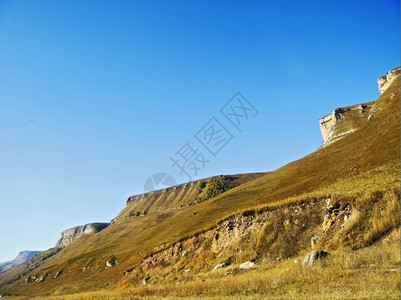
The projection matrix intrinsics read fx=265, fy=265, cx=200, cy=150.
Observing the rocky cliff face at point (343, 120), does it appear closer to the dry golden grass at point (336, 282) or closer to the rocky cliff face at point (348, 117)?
the rocky cliff face at point (348, 117)

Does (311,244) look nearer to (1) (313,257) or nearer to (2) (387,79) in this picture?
(1) (313,257)

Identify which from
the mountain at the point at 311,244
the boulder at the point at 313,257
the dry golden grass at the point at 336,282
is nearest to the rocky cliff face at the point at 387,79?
the mountain at the point at 311,244

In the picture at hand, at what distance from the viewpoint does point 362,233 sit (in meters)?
23.7

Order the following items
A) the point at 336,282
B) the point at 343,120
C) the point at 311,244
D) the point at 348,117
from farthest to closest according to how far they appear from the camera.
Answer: the point at 348,117 < the point at 343,120 < the point at 311,244 < the point at 336,282

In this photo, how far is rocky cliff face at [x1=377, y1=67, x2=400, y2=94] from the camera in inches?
5704

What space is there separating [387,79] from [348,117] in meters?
34.0

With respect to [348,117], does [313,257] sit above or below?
below

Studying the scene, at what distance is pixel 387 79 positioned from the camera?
15212cm

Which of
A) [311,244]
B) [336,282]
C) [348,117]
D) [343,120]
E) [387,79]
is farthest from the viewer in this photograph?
[387,79]

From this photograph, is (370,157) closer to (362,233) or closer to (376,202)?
(376,202)

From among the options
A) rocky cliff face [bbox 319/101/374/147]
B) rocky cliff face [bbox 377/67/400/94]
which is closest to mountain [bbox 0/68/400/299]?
rocky cliff face [bbox 319/101/374/147]

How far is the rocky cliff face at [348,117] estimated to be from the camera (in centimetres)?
12457

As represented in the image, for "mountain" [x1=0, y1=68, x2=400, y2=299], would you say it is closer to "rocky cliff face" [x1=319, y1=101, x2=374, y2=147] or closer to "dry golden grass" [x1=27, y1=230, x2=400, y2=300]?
"dry golden grass" [x1=27, y1=230, x2=400, y2=300]

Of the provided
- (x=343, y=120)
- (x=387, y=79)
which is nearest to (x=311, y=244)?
(x=343, y=120)
